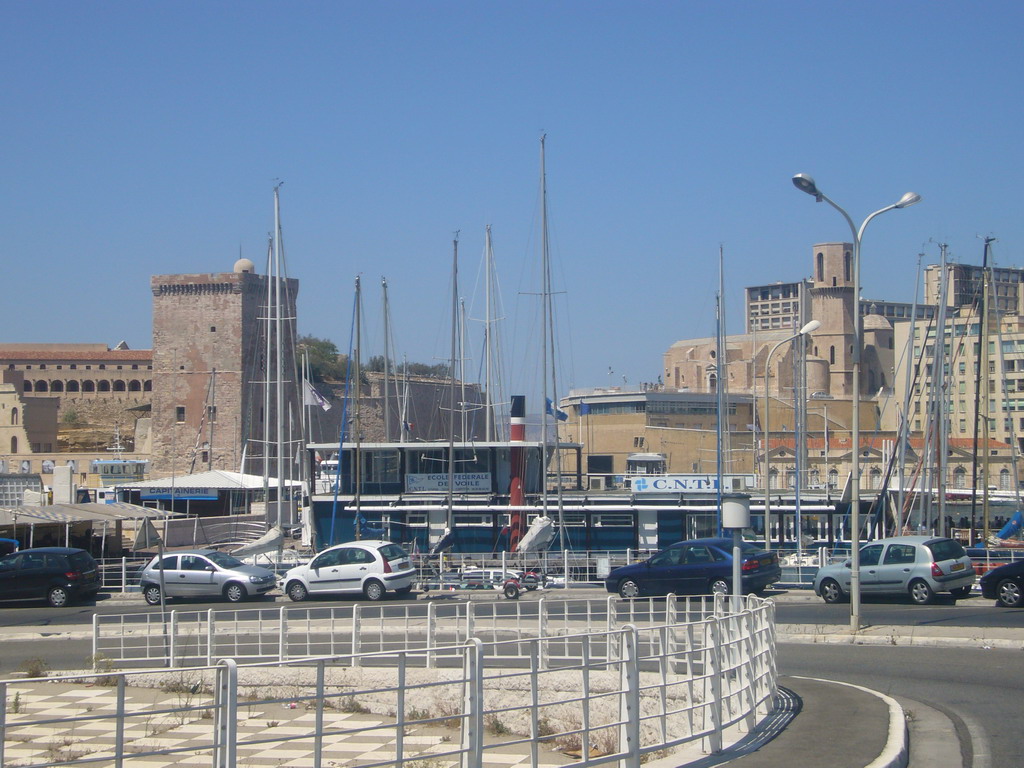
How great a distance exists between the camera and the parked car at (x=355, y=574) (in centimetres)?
2470

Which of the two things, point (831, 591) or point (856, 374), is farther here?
point (831, 591)

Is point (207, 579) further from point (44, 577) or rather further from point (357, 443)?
point (357, 443)

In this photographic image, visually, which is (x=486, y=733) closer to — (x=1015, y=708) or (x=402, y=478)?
(x=1015, y=708)

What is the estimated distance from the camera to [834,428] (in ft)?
305

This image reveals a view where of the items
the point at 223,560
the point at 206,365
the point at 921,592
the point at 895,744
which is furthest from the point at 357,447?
the point at 206,365

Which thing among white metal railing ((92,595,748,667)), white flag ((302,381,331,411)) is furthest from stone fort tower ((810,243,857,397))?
white metal railing ((92,595,748,667))

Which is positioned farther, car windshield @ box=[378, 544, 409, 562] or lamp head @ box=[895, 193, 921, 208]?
car windshield @ box=[378, 544, 409, 562]

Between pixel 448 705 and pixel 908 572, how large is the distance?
38.8 ft

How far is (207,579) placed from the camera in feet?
83.7

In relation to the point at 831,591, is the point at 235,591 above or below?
below

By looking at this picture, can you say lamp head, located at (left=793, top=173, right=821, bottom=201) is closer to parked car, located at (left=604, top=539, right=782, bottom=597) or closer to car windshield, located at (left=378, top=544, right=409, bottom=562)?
parked car, located at (left=604, top=539, right=782, bottom=597)

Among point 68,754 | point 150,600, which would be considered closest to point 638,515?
point 150,600

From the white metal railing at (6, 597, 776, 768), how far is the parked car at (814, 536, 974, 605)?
819cm

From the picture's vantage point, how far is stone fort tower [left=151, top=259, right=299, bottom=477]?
82.2m
